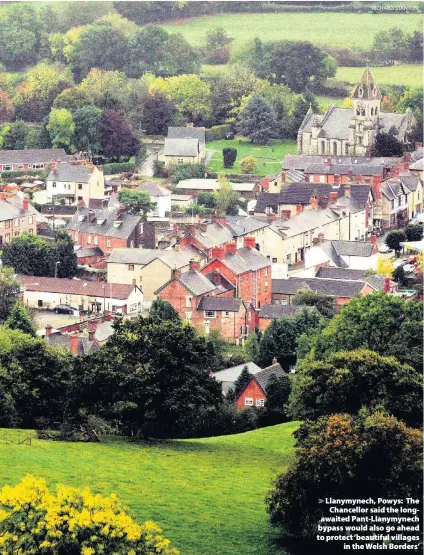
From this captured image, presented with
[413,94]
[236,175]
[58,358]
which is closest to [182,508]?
[58,358]

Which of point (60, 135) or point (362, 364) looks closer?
point (362, 364)

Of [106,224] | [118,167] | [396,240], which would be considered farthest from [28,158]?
[396,240]

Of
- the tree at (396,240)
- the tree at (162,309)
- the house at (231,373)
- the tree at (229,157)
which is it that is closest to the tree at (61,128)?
the tree at (229,157)

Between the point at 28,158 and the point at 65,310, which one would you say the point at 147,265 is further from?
the point at 28,158

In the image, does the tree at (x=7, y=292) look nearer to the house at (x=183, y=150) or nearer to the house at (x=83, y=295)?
the house at (x=83, y=295)

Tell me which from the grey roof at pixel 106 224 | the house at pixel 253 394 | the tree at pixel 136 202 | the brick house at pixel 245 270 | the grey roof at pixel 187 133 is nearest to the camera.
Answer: the house at pixel 253 394

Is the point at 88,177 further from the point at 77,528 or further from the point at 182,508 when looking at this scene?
the point at 77,528
